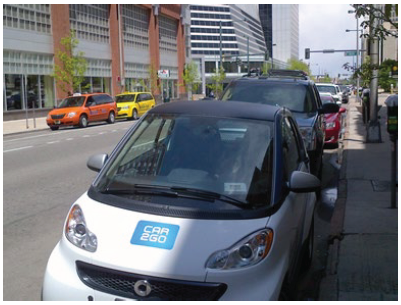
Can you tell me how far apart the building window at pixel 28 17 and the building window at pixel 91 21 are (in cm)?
367

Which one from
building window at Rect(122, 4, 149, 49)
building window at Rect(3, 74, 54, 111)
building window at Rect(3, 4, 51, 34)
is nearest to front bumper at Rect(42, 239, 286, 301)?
building window at Rect(3, 74, 54, 111)

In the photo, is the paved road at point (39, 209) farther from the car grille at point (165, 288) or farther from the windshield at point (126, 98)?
the windshield at point (126, 98)

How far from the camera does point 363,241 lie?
581cm

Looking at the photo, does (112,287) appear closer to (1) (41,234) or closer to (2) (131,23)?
(1) (41,234)

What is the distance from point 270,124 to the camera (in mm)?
4285

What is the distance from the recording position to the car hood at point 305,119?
27.9 ft

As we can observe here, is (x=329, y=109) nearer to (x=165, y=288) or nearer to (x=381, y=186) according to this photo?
(x=381, y=186)

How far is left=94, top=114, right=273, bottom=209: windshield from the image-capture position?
382 cm

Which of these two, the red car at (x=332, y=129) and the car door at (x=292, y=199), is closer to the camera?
the car door at (x=292, y=199)

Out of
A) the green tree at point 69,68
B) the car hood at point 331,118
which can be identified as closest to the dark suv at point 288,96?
the car hood at point 331,118

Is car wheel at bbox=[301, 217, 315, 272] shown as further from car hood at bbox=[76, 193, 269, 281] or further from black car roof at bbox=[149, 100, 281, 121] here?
car hood at bbox=[76, 193, 269, 281]

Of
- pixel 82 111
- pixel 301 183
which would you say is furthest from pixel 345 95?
pixel 301 183

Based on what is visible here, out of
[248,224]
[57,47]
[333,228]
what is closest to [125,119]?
[57,47]

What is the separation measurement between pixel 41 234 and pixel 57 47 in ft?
106
